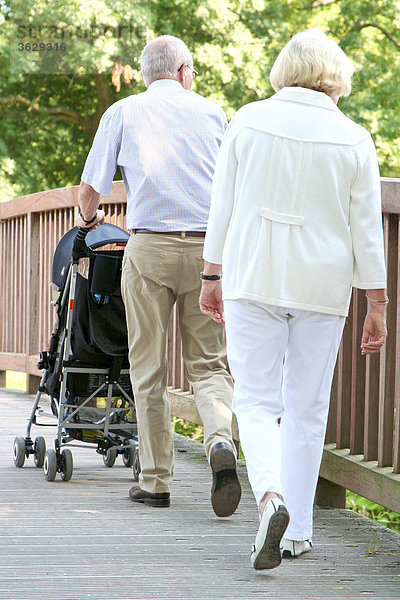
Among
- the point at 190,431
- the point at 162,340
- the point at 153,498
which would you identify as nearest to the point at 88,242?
the point at 162,340

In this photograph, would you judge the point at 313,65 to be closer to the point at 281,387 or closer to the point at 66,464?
the point at 281,387

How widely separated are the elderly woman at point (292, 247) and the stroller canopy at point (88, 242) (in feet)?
4.87

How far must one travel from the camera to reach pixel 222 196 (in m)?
3.23

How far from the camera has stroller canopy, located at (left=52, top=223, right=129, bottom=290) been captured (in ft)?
15.4

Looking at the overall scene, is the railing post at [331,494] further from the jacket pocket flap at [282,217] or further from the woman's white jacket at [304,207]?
the jacket pocket flap at [282,217]

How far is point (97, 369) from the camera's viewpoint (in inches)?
188

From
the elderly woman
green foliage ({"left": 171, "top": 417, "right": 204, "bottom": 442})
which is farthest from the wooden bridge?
green foliage ({"left": 171, "top": 417, "right": 204, "bottom": 442})

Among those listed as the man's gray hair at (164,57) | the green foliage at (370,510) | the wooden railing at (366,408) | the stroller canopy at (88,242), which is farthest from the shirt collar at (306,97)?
the green foliage at (370,510)

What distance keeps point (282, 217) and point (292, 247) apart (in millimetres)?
97

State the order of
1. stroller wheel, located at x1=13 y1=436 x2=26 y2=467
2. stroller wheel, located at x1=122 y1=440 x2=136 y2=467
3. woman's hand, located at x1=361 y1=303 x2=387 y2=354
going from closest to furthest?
1. woman's hand, located at x1=361 y1=303 x2=387 y2=354
2. stroller wheel, located at x1=122 y1=440 x2=136 y2=467
3. stroller wheel, located at x1=13 y1=436 x2=26 y2=467

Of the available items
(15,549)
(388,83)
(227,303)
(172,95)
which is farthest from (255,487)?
(388,83)

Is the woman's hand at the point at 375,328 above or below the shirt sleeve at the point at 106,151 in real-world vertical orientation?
below

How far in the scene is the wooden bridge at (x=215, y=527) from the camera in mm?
3072

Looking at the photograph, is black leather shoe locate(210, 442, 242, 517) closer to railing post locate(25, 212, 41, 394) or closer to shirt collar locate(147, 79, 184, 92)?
shirt collar locate(147, 79, 184, 92)
